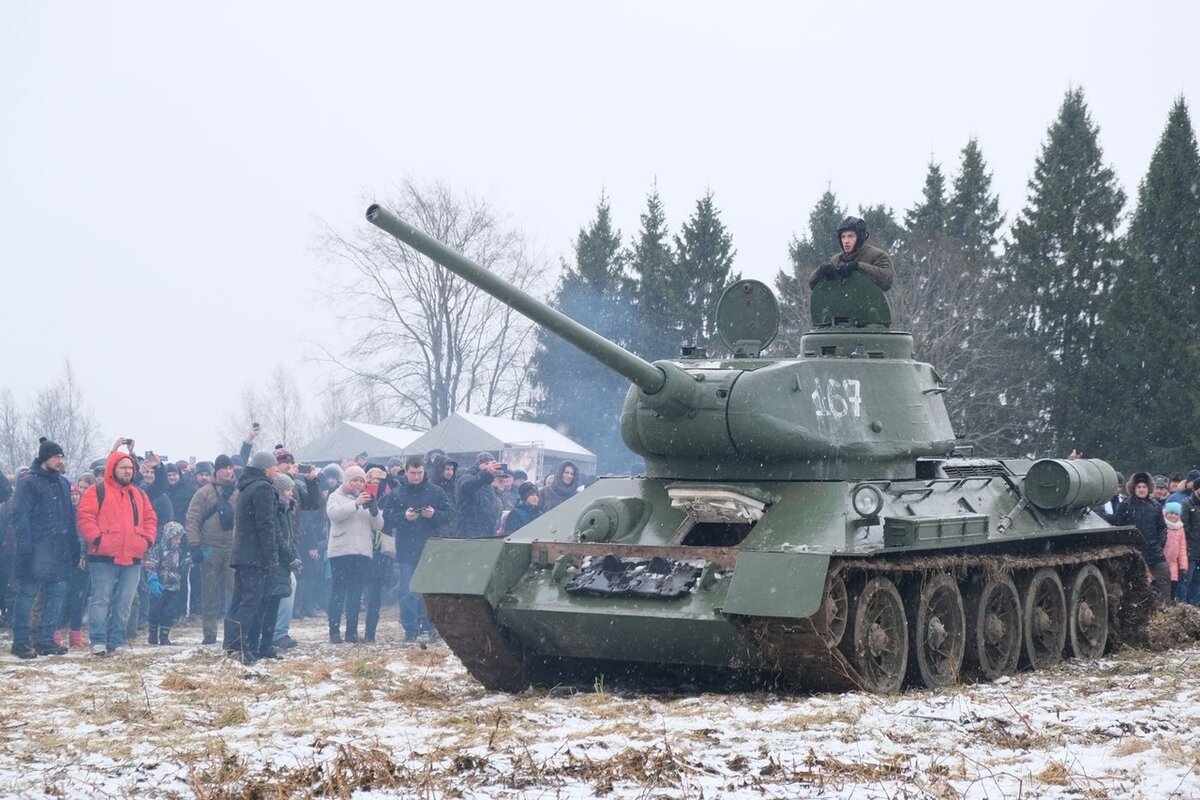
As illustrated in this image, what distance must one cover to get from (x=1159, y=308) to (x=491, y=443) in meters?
16.8

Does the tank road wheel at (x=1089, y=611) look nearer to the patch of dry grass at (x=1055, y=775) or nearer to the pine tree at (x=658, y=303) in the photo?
the patch of dry grass at (x=1055, y=775)

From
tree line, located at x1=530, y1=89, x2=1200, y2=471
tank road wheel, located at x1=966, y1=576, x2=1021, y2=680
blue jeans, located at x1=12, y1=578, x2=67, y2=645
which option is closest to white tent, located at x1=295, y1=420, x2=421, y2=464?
tree line, located at x1=530, y1=89, x2=1200, y2=471

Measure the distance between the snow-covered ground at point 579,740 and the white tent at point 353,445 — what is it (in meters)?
20.0

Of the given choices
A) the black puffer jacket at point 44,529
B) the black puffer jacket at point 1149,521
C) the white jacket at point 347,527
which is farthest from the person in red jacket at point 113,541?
the black puffer jacket at point 1149,521

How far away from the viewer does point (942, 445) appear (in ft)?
41.0

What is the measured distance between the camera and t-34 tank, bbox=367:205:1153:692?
992 centimetres

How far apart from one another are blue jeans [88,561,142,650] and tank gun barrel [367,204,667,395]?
5.40 meters

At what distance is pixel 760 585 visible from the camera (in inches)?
376

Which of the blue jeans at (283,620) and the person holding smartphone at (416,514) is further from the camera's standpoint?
the person holding smartphone at (416,514)

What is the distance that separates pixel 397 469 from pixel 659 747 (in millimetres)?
11101

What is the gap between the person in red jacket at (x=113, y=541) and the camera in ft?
44.1

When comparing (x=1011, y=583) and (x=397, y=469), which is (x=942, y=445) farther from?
(x=397, y=469)

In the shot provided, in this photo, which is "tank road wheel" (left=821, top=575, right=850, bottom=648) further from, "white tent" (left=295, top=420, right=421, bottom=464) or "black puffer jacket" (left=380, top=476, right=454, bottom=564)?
"white tent" (left=295, top=420, right=421, bottom=464)

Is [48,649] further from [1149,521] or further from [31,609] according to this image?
[1149,521]
